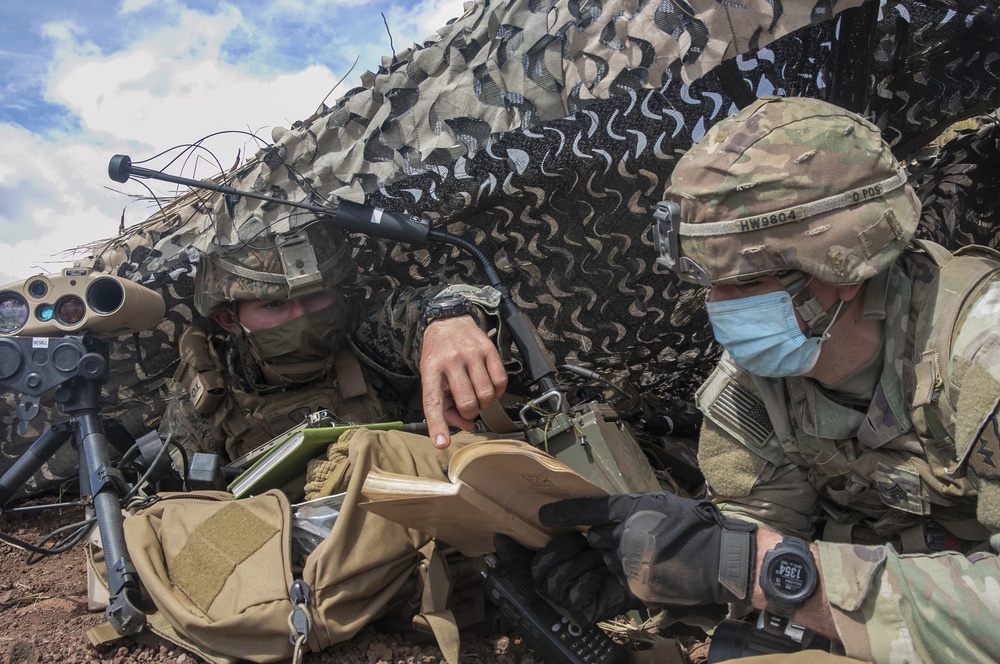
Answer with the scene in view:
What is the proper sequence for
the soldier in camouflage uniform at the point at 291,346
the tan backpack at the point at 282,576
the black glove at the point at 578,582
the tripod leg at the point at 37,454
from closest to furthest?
the black glove at the point at 578,582, the tan backpack at the point at 282,576, the tripod leg at the point at 37,454, the soldier in camouflage uniform at the point at 291,346

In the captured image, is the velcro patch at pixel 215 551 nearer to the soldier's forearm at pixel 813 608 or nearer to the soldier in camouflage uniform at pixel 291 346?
the soldier in camouflage uniform at pixel 291 346

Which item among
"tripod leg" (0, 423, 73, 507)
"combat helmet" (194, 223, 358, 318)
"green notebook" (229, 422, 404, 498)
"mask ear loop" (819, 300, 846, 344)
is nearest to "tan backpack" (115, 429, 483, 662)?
"green notebook" (229, 422, 404, 498)

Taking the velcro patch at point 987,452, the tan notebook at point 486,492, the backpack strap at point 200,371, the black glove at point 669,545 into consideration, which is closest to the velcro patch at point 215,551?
the tan notebook at point 486,492

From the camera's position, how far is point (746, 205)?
1924mm

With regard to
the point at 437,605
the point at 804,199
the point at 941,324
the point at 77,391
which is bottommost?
the point at 437,605

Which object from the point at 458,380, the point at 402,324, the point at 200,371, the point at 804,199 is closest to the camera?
the point at 804,199

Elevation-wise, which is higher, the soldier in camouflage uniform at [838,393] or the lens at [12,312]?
the lens at [12,312]

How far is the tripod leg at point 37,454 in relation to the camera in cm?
296

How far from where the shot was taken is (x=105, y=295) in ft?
9.68

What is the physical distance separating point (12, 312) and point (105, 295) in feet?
1.01

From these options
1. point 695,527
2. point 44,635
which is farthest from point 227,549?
point 695,527

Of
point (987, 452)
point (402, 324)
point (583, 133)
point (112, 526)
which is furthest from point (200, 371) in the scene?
point (987, 452)

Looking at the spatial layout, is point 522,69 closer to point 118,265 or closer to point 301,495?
point 301,495

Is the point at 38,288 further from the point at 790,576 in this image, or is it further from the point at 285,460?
the point at 790,576
